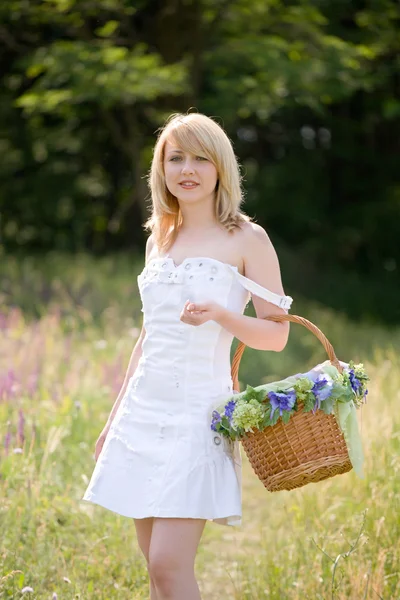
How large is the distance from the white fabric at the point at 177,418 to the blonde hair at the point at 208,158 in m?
0.21

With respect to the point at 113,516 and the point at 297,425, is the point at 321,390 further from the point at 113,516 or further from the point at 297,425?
the point at 113,516

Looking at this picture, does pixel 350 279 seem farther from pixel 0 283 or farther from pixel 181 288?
pixel 181 288

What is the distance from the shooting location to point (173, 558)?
272 centimetres

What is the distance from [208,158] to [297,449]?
3.47ft

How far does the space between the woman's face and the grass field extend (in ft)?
4.66

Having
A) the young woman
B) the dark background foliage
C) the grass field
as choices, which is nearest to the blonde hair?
the young woman

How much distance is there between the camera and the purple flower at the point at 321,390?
2.78 meters

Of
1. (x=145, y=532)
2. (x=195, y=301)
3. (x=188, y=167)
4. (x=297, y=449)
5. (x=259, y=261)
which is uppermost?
(x=188, y=167)

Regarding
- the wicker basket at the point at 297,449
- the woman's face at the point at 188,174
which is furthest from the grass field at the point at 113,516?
the woman's face at the point at 188,174

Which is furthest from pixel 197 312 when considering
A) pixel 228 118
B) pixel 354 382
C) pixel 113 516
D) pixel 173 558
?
pixel 228 118

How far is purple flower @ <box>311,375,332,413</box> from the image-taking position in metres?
2.78

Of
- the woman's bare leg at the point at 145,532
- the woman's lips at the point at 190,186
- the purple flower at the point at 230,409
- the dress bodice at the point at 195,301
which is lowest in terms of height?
the woman's bare leg at the point at 145,532

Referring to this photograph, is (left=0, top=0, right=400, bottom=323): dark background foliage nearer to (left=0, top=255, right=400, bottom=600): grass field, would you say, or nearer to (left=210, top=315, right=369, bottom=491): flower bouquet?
(left=0, top=255, right=400, bottom=600): grass field

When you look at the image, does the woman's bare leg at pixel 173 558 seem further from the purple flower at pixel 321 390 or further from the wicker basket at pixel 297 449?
the purple flower at pixel 321 390
